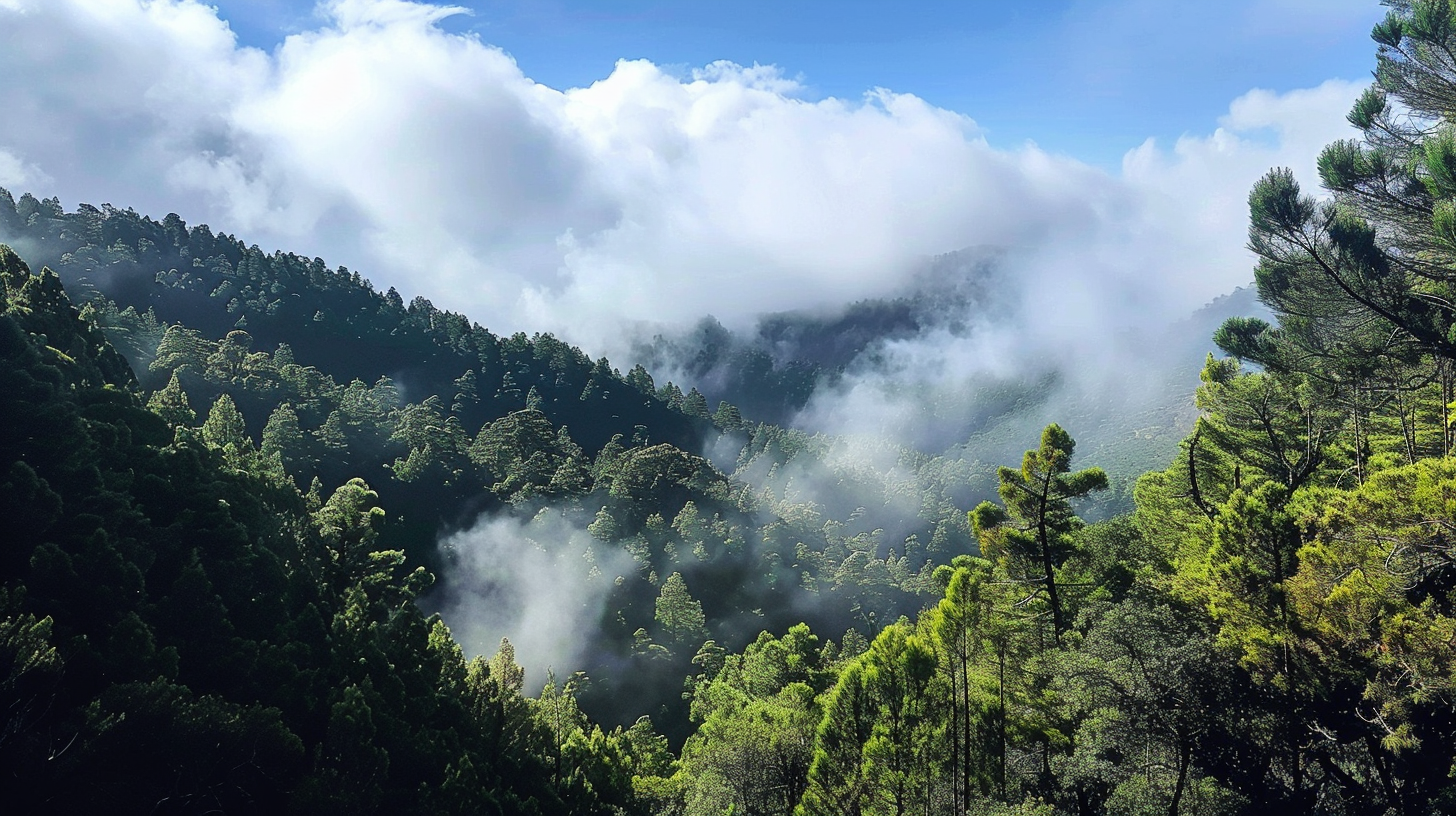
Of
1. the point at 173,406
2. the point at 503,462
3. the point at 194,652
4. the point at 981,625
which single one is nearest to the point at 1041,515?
the point at 981,625

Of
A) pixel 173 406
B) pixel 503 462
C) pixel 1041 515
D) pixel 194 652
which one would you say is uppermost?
pixel 503 462

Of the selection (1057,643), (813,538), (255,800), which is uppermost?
(813,538)

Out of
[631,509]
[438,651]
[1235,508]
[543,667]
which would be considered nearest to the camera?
[1235,508]

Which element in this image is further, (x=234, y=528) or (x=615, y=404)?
(x=615, y=404)

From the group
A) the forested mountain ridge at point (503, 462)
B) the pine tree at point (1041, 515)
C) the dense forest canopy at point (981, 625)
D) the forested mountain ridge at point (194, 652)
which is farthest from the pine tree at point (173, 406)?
the pine tree at point (1041, 515)

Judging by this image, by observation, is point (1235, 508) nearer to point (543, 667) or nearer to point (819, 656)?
point (819, 656)

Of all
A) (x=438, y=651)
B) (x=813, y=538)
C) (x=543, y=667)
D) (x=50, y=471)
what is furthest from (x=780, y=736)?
(x=813, y=538)

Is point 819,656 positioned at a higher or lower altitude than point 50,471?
lower

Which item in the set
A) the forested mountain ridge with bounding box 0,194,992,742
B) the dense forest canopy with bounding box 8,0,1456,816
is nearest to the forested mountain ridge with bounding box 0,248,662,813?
the dense forest canopy with bounding box 8,0,1456,816

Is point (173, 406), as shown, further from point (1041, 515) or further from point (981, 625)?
point (1041, 515)

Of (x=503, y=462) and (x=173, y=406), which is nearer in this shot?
(x=173, y=406)

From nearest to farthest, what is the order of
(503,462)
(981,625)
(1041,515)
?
(1041,515) < (981,625) < (503,462)

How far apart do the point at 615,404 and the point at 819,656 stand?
79423 mm

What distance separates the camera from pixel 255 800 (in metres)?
18.5
